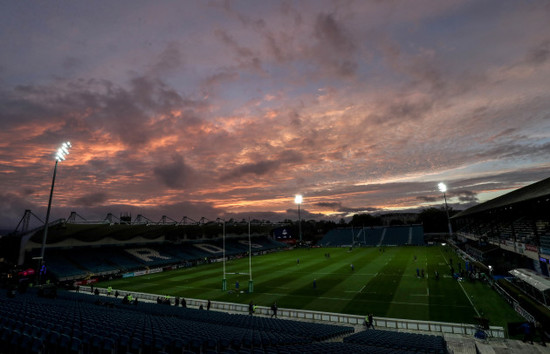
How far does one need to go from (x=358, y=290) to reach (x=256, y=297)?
12196 millimetres

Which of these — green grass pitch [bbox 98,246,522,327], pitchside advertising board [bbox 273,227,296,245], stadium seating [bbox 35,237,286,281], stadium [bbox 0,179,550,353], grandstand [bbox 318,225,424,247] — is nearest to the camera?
stadium [bbox 0,179,550,353]

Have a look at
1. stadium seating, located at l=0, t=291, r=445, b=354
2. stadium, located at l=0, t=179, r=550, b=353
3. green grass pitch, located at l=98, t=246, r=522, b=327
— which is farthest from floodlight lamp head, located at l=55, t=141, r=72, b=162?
stadium seating, located at l=0, t=291, r=445, b=354

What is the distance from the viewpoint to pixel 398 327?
21625 mm

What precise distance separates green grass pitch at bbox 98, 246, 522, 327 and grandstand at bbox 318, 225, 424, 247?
50416 mm

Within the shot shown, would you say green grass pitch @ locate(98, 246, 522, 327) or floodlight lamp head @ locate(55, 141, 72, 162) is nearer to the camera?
green grass pitch @ locate(98, 246, 522, 327)

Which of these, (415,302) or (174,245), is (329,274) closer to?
(415,302)

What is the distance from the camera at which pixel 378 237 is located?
108938 mm

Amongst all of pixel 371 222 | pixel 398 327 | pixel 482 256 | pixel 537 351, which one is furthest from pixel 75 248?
pixel 371 222

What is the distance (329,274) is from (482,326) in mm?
28274

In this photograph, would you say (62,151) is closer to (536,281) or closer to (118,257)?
(118,257)

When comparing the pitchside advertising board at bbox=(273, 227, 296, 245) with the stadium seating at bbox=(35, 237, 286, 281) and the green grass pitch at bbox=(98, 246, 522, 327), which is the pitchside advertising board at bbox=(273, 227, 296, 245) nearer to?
the stadium seating at bbox=(35, 237, 286, 281)

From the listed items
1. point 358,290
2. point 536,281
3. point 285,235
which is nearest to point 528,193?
point 536,281

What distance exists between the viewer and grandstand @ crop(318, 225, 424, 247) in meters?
100

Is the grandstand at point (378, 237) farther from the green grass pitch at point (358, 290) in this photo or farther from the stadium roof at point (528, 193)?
the stadium roof at point (528, 193)
